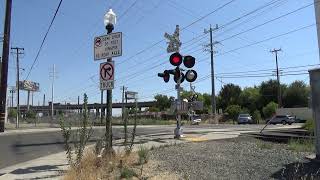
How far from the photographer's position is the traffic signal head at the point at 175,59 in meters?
19.9

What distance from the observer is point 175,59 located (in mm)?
19906

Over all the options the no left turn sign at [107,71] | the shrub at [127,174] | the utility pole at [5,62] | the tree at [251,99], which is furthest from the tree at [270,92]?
the shrub at [127,174]

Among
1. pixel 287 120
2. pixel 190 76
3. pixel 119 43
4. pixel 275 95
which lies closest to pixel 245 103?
pixel 275 95

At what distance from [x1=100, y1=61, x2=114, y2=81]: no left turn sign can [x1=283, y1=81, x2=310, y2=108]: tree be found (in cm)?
9935

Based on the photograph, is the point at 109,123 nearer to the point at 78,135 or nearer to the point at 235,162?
the point at 78,135

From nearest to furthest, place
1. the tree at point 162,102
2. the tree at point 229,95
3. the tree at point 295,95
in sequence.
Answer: the tree at point 295,95
the tree at point 229,95
the tree at point 162,102

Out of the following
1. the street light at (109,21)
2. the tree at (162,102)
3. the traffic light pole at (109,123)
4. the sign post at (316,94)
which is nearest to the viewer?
the sign post at (316,94)

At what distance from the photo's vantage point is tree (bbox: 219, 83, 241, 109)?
126 m

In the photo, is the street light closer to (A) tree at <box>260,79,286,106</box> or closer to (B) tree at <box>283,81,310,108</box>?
(B) tree at <box>283,81,310,108</box>

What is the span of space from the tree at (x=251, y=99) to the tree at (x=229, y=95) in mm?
1589

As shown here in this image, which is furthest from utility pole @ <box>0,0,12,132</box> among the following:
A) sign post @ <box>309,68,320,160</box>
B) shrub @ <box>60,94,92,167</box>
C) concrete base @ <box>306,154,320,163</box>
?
concrete base @ <box>306,154,320,163</box>

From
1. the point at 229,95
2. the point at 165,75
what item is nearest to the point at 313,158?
the point at 165,75

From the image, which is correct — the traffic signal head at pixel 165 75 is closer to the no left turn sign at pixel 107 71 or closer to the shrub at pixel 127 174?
the no left turn sign at pixel 107 71

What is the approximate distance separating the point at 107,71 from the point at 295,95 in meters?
101
